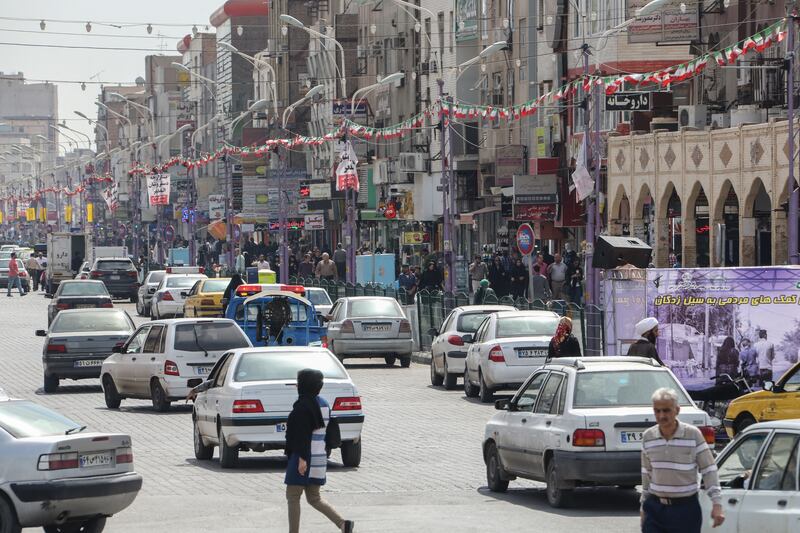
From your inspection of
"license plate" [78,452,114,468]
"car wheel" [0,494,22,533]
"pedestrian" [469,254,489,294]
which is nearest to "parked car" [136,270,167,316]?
"pedestrian" [469,254,489,294]

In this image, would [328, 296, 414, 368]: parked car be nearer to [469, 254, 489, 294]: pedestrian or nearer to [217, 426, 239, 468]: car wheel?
[469, 254, 489, 294]: pedestrian

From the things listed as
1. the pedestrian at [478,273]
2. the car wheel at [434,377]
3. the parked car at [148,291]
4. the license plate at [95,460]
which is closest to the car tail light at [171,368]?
the car wheel at [434,377]

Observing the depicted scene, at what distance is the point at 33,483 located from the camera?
13977mm

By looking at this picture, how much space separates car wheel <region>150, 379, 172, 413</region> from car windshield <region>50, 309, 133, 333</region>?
17.3ft

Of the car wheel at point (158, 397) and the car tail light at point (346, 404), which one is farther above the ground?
the car tail light at point (346, 404)

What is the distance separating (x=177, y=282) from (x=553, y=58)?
17.0m

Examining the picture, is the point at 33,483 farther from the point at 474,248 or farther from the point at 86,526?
the point at 474,248

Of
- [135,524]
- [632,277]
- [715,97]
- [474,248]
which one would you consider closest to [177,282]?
[715,97]

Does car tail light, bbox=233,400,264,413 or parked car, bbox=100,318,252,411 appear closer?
car tail light, bbox=233,400,264,413

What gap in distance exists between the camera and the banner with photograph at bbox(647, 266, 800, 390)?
2416cm

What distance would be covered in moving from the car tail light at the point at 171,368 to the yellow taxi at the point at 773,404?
1015cm

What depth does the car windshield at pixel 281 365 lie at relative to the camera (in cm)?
1991

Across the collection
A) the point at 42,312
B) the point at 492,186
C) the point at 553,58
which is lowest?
the point at 42,312

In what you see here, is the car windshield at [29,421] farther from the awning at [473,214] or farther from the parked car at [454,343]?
the awning at [473,214]
